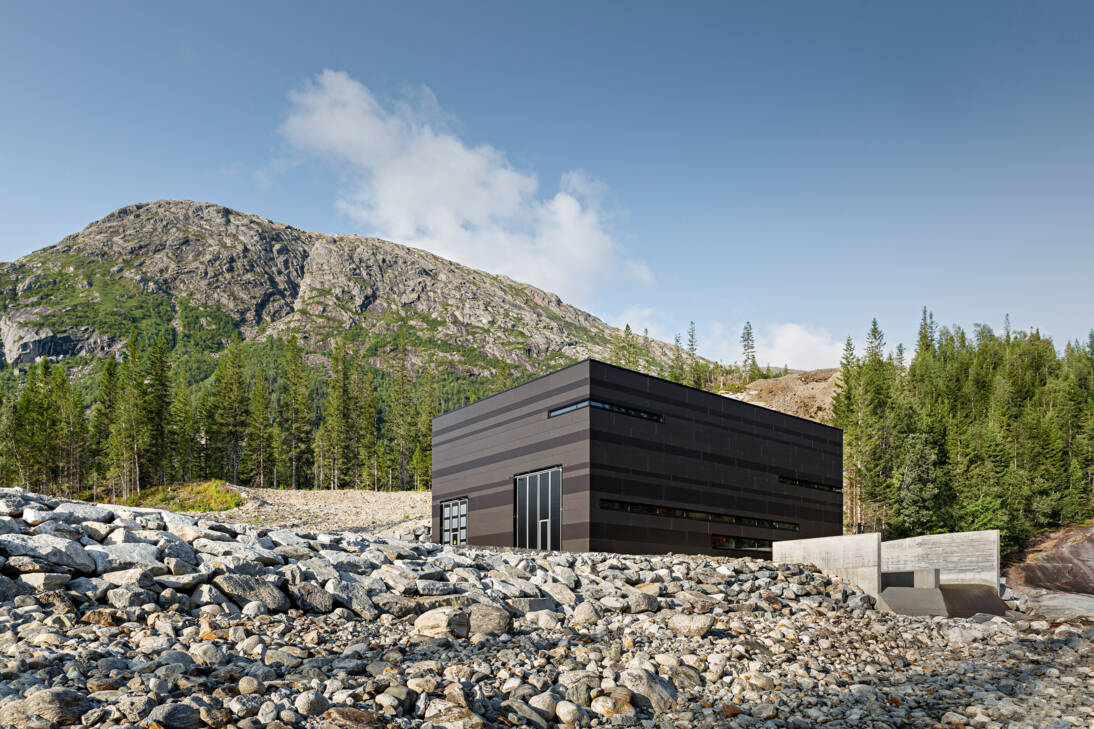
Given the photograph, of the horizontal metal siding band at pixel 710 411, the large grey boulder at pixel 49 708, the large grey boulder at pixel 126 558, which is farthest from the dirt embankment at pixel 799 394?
the large grey boulder at pixel 49 708

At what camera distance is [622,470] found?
3262cm

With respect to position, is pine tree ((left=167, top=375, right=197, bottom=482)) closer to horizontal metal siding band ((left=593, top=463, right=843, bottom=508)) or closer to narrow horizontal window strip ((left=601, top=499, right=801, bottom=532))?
horizontal metal siding band ((left=593, top=463, right=843, bottom=508))

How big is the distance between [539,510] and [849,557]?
14.8m

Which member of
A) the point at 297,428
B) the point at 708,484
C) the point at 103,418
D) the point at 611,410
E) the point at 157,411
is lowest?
the point at 708,484

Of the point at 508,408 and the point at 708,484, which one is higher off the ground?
the point at 508,408

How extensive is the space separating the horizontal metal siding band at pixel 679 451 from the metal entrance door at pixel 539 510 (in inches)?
123

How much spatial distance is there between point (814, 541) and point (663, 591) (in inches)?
464

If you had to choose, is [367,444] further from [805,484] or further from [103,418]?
[805,484]

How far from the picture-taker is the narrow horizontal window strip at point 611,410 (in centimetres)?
3225

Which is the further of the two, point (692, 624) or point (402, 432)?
point (402, 432)

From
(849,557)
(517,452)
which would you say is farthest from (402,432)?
(849,557)

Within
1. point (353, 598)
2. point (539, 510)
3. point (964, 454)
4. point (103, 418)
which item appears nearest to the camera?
point (353, 598)

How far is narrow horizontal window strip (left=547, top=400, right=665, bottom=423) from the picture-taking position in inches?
1270

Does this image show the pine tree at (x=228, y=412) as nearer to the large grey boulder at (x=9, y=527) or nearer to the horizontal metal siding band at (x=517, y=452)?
the horizontal metal siding band at (x=517, y=452)
